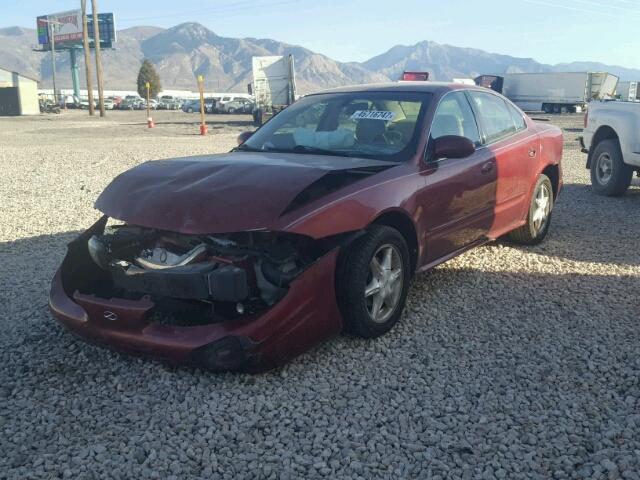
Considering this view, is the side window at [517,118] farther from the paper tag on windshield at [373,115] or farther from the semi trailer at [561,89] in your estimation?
the semi trailer at [561,89]

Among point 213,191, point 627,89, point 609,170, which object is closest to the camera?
point 213,191

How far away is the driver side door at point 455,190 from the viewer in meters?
4.35

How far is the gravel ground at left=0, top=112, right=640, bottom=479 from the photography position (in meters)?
2.71

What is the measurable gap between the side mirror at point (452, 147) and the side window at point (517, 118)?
1.74 m

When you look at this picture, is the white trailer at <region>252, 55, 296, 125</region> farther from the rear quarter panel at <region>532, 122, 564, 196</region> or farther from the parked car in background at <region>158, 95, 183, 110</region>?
the parked car in background at <region>158, 95, 183, 110</region>

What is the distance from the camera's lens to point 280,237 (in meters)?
3.53

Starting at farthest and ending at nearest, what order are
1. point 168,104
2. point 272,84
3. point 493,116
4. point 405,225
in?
1. point 168,104
2. point 272,84
3. point 493,116
4. point 405,225

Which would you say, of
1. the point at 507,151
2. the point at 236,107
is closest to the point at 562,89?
the point at 236,107

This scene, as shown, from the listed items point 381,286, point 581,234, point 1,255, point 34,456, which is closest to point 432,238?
point 381,286

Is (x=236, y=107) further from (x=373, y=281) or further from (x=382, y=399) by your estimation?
(x=382, y=399)

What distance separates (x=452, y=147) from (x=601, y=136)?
6.27m

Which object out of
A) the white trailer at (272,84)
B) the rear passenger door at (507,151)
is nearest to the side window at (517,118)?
the rear passenger door at (507,151)

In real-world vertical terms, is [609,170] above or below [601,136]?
below

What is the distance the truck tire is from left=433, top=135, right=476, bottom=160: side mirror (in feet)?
18.6
